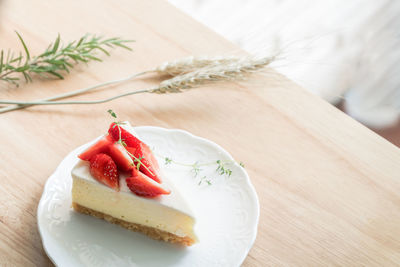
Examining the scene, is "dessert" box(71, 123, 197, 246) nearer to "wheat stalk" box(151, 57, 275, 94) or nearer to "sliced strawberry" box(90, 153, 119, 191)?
"sliced strawberry" box(90, 153, 119, 191)

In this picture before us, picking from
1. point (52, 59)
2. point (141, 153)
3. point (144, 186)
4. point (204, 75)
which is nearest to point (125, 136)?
point (141, 153)

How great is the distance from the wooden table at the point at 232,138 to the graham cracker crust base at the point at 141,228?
16 centimetres

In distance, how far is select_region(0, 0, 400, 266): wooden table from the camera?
1.41m

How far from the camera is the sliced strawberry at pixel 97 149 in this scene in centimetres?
135

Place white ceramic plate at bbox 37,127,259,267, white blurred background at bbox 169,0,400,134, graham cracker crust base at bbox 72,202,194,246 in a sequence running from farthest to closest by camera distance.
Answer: white blurred background at bbox 169,0,400,134
graham cracker crust base at bbox 72,202,194,246
white ceramic plate at bbox 37,127,259,267

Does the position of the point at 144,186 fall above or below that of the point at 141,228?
above

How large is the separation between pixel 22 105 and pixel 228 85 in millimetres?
834

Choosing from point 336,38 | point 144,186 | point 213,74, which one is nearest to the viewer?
point 144,186

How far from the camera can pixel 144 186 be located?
1317 mm

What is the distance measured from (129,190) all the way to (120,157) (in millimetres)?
107

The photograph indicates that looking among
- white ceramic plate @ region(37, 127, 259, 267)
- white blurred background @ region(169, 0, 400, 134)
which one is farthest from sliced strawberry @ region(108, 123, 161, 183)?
white blurred background @ region(169, 0, 400, 134)

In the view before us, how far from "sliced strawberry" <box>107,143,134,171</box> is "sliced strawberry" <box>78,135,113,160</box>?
18mm

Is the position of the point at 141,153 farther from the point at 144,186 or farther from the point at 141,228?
the point at 141,228

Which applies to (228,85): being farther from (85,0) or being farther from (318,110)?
(85,0)
